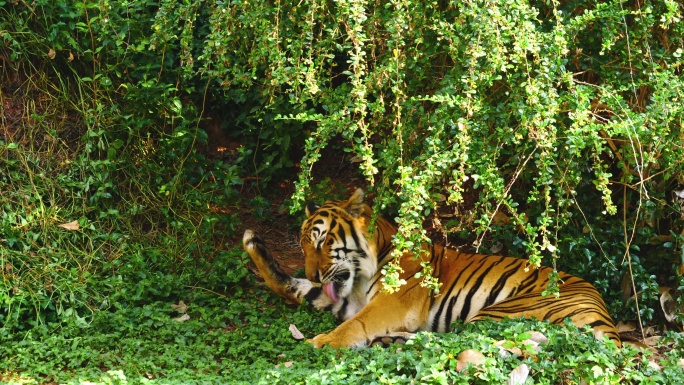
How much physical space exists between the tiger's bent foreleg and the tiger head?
26 centimetres

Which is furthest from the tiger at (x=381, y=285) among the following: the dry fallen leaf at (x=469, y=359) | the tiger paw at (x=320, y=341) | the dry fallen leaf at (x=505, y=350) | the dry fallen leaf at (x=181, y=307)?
the dry fallen leaf at (x=469, y=359)

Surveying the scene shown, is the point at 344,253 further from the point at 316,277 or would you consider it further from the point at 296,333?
the point at 296,333

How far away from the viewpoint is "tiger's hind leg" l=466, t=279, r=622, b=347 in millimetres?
5488

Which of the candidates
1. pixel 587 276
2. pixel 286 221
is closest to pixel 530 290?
pixel 587 276

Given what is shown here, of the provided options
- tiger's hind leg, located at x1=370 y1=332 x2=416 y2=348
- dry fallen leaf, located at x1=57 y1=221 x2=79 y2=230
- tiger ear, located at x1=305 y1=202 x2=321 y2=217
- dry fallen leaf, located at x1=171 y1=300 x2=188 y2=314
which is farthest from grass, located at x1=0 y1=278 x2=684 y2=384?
dry fallen leaf, located at x1=57 y1=221 x2=79 y2=230

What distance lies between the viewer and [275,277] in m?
6.66

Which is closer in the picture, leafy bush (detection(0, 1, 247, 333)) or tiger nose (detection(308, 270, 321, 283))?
tiger nose (detection(308, 270, 321, 283))

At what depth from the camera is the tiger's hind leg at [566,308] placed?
18.0 feet

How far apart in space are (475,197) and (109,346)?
3.27 meters

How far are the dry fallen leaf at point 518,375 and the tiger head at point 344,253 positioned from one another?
2031 mm

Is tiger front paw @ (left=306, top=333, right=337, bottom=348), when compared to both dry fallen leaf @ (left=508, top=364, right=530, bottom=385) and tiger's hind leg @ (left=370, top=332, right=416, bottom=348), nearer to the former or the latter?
tiger's hind leg @ (left=370, top=332, right=416, bottom=348)

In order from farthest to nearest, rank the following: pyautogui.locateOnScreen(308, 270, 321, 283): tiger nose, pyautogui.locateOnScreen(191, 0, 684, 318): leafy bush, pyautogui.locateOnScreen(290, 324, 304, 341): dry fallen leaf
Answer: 1. pyautogui.locateOnScreen(308, 270, 321, 283): tiger nose
2. pyautogui.locateOnScreen(290, 324, 304, 341): dry fallen leaf
3. pyautogui.locateOnScreen(191, 0, 684, 318): leafy bush

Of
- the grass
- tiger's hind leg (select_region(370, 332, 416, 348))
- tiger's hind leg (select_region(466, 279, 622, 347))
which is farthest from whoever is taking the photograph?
tiger's hind leg (select_region(370, 332, 416, 348))

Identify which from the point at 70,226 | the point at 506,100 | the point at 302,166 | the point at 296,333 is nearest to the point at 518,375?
the point at 302,166
